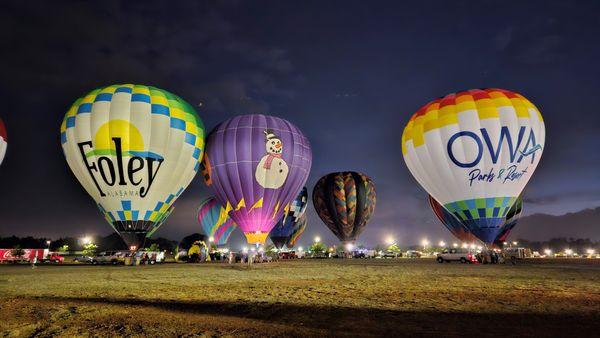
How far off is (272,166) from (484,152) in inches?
517

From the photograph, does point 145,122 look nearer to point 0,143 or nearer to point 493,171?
point 0,143

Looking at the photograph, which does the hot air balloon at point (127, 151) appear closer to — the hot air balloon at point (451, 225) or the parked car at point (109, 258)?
the parked car at point (109, 258)

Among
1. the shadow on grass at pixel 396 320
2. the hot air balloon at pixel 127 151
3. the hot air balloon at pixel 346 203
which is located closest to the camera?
the shadow on grass at pixel 396 320

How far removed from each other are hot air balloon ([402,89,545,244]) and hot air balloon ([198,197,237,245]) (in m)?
29.6

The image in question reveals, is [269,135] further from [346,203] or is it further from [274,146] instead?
[346,203]

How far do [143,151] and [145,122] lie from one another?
182cm

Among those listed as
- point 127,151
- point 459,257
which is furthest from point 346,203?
point 127,151

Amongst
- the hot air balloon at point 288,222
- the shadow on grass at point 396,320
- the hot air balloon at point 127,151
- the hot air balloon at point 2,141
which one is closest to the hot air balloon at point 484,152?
the shadow on grass at point 396,320

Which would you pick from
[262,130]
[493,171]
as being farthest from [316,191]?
[493,171]

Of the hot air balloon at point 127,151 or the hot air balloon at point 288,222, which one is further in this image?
the hot air balloon at point 288,222

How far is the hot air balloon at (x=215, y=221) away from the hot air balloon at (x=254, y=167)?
19.6 m

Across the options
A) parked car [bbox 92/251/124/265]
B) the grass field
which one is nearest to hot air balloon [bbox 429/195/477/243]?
the grass field

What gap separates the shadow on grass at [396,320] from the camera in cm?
567

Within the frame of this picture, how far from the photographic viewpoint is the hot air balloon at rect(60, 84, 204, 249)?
70.0ft
